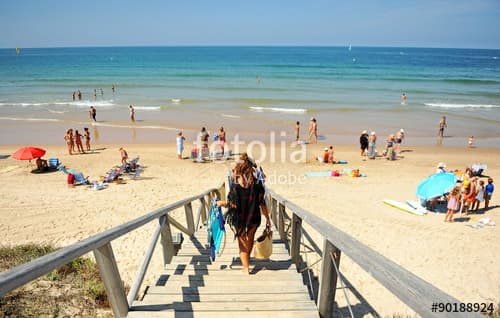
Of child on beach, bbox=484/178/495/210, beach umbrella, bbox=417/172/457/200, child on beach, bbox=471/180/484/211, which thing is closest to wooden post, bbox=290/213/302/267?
beach umbrella, bbox=417/172/457/200

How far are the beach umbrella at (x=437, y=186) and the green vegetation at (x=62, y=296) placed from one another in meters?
9.37

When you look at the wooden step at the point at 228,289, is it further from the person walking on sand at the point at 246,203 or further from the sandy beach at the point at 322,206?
the sandy beach at the point at 322,206

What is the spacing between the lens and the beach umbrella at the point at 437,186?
9.57 m

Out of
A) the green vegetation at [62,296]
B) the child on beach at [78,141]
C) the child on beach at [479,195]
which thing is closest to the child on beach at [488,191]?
the child on beach at [479,195]

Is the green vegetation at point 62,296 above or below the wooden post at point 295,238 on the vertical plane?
below

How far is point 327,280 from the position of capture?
2.32 meters

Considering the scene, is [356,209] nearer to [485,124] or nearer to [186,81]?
[485,124]

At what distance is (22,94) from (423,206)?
40038mm

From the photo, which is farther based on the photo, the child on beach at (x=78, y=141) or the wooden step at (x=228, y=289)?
the child on beach at (x=78, y=141)

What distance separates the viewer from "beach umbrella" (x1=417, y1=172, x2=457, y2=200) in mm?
9570

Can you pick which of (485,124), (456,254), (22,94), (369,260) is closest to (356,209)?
(456,254)

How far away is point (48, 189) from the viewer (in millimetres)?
11195

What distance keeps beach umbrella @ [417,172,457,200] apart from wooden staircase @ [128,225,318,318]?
305 inches

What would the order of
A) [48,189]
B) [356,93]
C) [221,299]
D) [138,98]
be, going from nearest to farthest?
[221,299]
[48,189]
[138,98]
[356,93]
